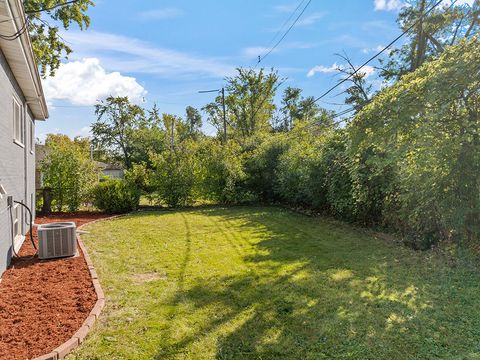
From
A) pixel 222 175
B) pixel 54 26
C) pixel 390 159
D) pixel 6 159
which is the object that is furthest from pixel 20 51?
pixel 222 175

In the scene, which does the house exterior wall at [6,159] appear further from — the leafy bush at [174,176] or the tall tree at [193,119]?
the tall tree at [193,119]

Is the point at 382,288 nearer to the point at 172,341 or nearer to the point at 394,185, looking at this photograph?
the point at 172,341

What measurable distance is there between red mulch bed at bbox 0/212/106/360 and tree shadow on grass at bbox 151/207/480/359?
1086 mm

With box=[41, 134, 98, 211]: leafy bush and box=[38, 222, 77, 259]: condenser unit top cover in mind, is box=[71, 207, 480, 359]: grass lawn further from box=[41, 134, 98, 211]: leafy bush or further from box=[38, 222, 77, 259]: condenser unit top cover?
box=[41, 134, 98, 211]: leafy bush

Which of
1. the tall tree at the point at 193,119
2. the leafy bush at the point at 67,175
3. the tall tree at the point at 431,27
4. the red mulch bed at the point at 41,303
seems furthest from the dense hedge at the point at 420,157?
the tall tree at the point at 193,119

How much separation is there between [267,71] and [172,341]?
32.0 metres

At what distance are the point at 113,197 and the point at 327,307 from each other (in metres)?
10.7

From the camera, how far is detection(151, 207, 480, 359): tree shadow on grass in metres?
3.08

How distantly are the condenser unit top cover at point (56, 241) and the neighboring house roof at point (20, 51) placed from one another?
2968 millimetres

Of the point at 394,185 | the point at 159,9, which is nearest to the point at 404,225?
the point at 394,185

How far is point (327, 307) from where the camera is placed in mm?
3955

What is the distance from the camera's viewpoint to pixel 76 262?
5.74m

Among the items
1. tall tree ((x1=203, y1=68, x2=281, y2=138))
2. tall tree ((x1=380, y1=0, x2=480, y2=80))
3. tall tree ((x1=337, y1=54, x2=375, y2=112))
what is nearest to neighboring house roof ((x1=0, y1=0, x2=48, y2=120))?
tall tree ((x1=337, y1=54, x2=375, y2=112))

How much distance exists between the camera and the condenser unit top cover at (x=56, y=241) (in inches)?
230
